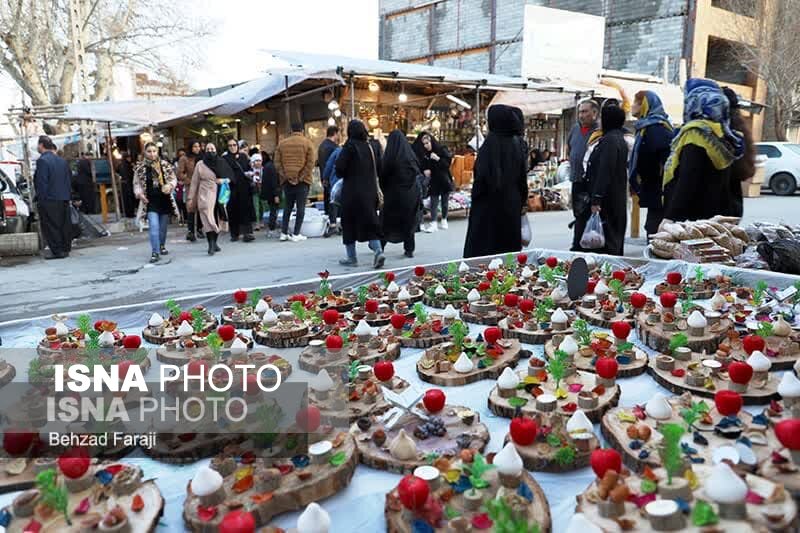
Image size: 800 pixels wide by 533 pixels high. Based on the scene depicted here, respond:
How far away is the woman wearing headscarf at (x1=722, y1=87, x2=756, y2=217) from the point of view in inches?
178

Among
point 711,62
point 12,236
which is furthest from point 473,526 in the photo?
point 711,62

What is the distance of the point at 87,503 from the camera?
123 centimetres

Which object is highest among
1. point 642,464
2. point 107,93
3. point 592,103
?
point 107,93

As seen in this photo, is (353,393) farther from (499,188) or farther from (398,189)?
(398,189)

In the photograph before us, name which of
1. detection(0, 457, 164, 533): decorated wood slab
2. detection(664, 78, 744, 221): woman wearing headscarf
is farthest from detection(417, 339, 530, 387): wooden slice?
detection(664, 78, 744, 221): woman wearing headscarf

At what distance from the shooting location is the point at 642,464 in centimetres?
133

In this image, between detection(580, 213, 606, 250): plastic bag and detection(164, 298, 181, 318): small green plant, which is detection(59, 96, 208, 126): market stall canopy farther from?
detection(580, 213, 606, 250): plastic bag

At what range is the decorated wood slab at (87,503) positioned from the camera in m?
1.16

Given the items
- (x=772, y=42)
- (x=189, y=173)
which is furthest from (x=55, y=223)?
(x=772, y=42)

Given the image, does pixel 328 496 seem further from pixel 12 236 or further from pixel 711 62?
pixel 711 62

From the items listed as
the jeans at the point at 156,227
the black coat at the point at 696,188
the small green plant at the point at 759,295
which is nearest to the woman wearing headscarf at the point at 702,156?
the black coat at the point at 696,188

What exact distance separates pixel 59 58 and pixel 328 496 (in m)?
20.1

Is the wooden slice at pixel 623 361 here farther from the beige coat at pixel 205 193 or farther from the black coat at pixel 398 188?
the beige coat at pixel 205 193

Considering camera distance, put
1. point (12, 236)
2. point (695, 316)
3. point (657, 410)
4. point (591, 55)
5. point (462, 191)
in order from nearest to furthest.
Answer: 1. point (657, 410)
2. point (695, 316)
3. point (12, 236)
4. point (462, 191)
5. point (591, 55)
